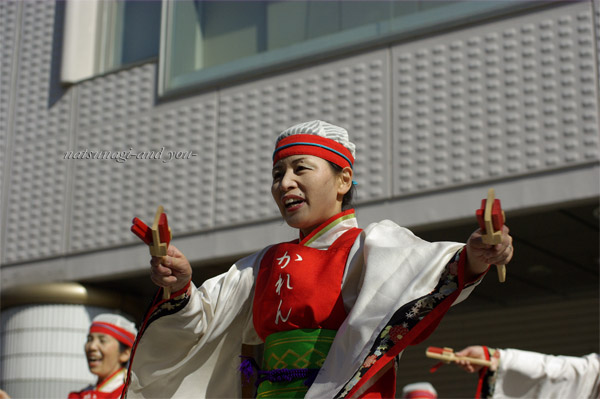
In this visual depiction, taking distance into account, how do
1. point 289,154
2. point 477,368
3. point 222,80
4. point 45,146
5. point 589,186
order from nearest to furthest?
point 289,154 → point 477,368 → point 589,186 → point 222,80 → point 45,146

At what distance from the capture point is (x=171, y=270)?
2.71 meters

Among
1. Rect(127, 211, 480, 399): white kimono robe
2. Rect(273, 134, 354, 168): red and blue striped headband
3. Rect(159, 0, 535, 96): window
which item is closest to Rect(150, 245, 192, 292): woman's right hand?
Rect(127, 211, 480, 399): white kimono robe

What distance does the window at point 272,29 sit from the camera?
23.3ft

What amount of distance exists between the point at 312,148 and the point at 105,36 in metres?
6.29

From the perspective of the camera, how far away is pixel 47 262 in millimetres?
8391

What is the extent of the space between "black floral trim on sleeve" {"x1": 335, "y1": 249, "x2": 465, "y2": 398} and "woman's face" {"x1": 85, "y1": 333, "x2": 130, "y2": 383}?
335cm

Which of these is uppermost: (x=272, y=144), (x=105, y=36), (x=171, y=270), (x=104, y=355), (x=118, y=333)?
(x=105, y=36)

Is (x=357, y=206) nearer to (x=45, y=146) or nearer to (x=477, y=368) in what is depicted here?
(x=477, y=368)

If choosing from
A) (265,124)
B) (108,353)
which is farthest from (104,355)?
(265,124)

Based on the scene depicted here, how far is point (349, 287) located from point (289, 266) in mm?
197

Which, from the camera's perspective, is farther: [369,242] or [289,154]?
[289,154]

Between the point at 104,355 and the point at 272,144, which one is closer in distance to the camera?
the point at 104,355

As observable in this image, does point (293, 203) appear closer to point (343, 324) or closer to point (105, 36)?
point (343, 324)

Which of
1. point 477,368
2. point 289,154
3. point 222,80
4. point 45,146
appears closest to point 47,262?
point 45,146
